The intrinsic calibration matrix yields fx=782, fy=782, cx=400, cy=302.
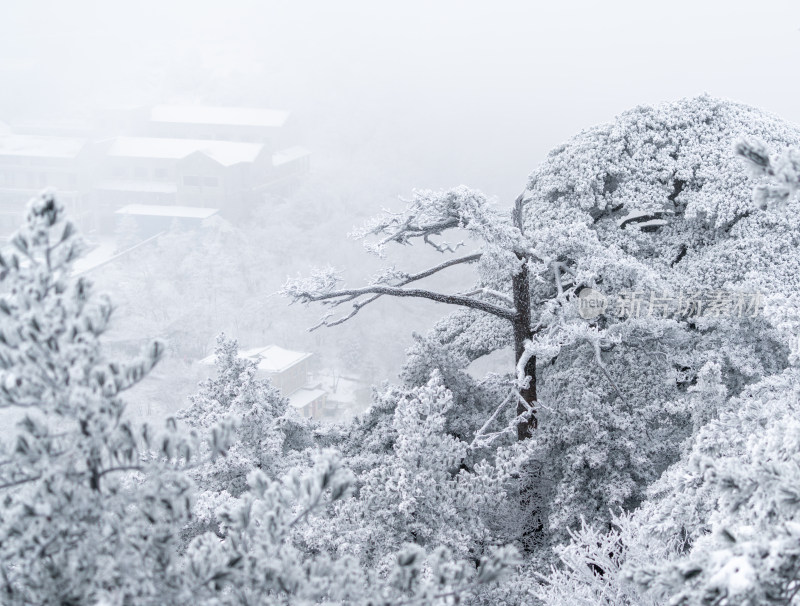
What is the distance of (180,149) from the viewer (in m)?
27.1

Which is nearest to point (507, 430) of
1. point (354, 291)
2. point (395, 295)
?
point (395, 295)

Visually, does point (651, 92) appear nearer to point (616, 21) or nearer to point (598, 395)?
point (616, 21)

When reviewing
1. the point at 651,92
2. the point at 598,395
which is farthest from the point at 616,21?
the point at 598,395

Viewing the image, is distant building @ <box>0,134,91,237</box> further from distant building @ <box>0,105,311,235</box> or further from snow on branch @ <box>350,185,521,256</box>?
snow on branch @ <box>350,185,521,256</box>

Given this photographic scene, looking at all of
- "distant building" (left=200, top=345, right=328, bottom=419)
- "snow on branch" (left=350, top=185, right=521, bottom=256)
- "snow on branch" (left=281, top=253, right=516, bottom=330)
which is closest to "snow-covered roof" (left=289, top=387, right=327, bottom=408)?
"distant building" (left=200, top=345, right=328, bottom=419)

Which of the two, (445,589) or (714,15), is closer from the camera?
(445,589)

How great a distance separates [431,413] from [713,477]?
9.83ft

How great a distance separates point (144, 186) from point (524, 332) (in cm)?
2217

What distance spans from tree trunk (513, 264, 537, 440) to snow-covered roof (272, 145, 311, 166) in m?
23.0

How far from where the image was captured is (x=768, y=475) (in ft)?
8.93

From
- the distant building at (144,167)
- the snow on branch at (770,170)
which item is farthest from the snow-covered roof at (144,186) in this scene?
the snow on branch at (770,170)

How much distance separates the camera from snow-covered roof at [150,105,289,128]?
31.5m

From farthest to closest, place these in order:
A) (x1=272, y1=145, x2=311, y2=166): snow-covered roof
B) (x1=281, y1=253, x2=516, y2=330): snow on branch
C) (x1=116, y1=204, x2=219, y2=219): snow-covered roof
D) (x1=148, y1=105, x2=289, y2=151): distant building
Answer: (x1=148, y1=105, x2=289, y2=151): distant building → (x1=272, y1=145, x2=311, y2=166): snow-covered roof → (x1=116, y1=204, x2=219, y2=219): snow-covered roof → (x1=281, y1=253, x2=516, y2=330): snow on branch

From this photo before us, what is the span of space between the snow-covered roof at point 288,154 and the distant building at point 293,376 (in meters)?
13.7
